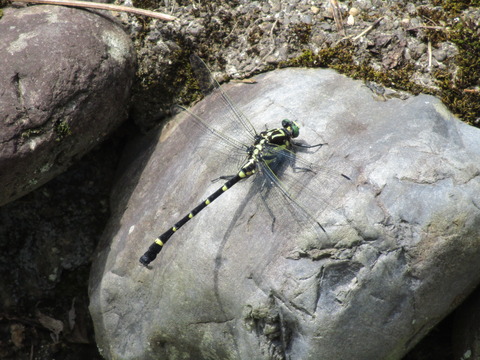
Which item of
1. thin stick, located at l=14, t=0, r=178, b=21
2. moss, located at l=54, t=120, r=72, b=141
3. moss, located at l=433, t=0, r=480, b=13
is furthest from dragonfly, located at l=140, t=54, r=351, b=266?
moss, located at l=433, t=0, r=480, b=13

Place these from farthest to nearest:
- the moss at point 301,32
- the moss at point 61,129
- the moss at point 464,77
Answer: the moss at point 301,32 → the moss at point 464,77 → the moss at point 61,129

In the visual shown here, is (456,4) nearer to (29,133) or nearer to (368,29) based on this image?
(368,29)

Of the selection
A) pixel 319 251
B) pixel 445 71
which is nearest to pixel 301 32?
pixel 445 71

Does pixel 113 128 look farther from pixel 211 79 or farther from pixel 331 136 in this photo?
pixel 331 136

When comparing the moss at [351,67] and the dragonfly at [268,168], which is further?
the moss at [351,67]

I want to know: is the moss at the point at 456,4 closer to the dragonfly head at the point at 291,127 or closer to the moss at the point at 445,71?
the moss at the point at 445,71

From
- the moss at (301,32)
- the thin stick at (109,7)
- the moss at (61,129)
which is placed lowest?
the moss at (61,129)

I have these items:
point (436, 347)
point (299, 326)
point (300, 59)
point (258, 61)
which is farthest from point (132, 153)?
point (436, 347)

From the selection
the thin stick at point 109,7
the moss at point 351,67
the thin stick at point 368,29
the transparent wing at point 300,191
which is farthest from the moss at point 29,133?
the thin stick at point 368,29
